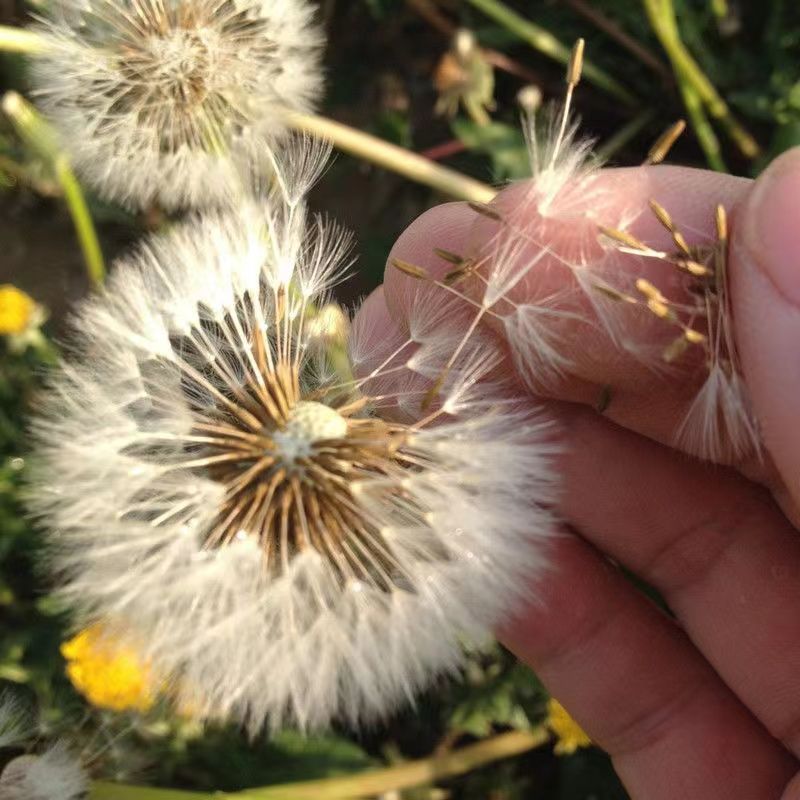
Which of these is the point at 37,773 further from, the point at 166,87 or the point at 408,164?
the point at 408,164

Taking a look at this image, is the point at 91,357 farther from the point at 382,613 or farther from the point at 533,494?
the point at 533,494

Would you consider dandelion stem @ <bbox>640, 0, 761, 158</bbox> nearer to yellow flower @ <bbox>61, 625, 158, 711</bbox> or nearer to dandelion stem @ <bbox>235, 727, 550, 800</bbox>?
dandelion stem @ <bbox>235, 727, 550, 800</bbox>

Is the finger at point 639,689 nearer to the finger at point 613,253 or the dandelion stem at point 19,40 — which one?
the finger at point 613,253

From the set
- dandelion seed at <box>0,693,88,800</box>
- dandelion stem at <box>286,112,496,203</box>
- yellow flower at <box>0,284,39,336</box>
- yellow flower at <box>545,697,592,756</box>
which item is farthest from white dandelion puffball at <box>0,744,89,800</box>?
dandelion stem at <box>286,112,496,203</box>

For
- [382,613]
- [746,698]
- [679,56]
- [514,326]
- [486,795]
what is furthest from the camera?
[486,795]

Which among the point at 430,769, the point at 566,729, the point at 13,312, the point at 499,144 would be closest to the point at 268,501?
the point at 566,729

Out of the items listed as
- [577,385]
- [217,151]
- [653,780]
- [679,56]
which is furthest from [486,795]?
[679,56]
